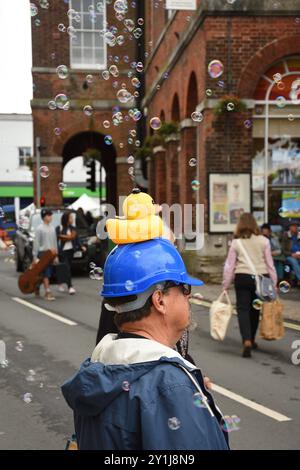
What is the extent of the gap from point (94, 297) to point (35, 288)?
1.23 metres

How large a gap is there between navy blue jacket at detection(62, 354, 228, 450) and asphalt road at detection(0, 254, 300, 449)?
3.16 m

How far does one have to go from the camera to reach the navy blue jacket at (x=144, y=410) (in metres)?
1.55

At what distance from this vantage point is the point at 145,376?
162cm

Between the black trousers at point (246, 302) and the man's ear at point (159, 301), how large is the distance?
6.22 metres

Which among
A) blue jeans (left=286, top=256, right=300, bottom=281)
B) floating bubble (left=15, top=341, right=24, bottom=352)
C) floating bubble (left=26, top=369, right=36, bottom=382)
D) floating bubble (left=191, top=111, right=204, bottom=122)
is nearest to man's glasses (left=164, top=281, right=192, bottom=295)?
floating bubble (left=26, top=369, right=36, bottom=382)

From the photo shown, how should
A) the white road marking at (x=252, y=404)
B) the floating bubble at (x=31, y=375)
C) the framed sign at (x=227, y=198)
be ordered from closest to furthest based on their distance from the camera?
the white road marking at (x=252, y=404), the floating bubble at (x=31, y=375), the framed sign at (x=227, y=198)

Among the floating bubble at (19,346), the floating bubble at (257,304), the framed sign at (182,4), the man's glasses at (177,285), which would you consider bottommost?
the floating bubble at (19,346)

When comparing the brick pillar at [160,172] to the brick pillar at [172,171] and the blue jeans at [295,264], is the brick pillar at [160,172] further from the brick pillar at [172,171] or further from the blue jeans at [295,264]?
the blue jeans at [295,264]

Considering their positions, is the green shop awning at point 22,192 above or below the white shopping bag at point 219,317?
above

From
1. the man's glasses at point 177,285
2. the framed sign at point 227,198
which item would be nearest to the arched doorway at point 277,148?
the framed sign at point 227,198

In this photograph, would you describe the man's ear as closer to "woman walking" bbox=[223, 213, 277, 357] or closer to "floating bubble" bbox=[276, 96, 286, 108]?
"woman walking" bbox=[223, 213, 277, 357]

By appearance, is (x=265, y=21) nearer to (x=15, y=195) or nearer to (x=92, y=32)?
(x=92, y=32)

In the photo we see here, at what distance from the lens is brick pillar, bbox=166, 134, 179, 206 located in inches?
780

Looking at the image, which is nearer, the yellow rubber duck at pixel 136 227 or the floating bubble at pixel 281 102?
the yellow rubber duck at pixel 136 227
